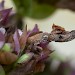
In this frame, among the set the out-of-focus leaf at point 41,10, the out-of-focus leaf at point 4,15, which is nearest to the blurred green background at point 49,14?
the out-of-focus leaf at point 41,10

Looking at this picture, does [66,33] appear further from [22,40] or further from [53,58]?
[53,58]

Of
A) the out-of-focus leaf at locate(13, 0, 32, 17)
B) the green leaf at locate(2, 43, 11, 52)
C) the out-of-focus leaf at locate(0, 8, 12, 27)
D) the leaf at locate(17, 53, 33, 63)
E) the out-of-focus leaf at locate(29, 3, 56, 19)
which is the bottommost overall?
the out-of-focus leaf at locate(29, 3, 56, 19)

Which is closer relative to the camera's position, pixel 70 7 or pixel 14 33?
pixel 14 33

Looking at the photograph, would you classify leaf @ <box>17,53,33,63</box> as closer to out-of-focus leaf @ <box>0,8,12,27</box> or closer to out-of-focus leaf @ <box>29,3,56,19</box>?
out-of-focus leaf @ <box>0,8,12,27</box>

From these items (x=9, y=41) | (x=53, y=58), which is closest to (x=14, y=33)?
→ (x=9, y=41)

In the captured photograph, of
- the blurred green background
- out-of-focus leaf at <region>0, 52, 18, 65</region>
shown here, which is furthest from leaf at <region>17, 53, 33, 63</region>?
the blurred green background

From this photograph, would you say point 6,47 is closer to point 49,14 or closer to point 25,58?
point 25,58

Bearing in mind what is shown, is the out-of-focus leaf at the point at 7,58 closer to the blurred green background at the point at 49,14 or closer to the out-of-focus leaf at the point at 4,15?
the out-of-focus leaf at the point at 4,15
